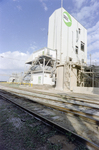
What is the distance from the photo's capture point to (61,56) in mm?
28719

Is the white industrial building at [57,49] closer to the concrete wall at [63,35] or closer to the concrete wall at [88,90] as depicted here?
the concrete wall at [63,35]

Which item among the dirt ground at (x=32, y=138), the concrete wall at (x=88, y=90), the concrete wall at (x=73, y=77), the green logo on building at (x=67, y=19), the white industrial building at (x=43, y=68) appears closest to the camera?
the dirt ground at (x=32, y=138)

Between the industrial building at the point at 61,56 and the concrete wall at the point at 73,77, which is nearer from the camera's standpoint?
the concrete wall at the point at 73,77

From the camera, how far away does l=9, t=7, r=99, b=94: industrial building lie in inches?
862

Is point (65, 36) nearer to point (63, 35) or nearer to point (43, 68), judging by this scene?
point (63, 35)

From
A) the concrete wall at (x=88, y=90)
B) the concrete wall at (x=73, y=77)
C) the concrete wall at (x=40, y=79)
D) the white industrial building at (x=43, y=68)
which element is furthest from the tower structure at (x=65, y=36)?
the concrete wall at (x=88, y=90)

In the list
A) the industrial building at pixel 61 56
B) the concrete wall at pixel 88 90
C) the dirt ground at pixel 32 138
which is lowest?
the dirt ground at pixel 32 138

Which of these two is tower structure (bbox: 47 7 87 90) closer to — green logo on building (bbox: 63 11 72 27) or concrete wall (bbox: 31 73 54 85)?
green logo on building (bbox: 63 11 72 27)

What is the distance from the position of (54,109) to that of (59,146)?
10.9ft

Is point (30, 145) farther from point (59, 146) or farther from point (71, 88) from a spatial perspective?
point (71, 88)

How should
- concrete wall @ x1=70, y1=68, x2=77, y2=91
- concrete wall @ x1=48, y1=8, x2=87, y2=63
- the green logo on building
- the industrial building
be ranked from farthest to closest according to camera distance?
the green logo on building, concrete wall @ x1=48, y1=8, x2=87, y2=63, the industrial building, concrete wall @ x1=70, y1=68, x2=77, y2=91

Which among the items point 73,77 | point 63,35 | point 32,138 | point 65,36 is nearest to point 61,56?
point 63,35

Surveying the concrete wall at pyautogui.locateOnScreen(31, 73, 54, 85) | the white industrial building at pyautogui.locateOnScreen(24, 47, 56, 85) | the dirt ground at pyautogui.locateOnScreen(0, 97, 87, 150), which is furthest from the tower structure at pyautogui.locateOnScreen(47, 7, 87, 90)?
the dirt ground at pyautogui.locateOnScreen(0, 97, 87, 150)

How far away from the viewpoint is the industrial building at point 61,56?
862 inches
